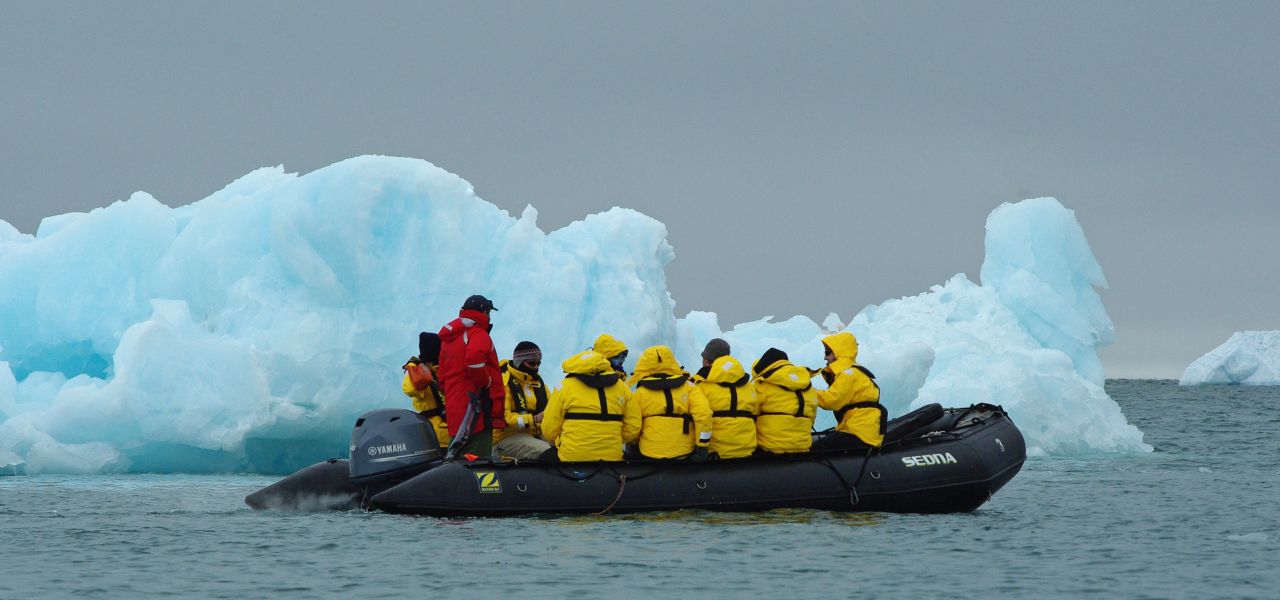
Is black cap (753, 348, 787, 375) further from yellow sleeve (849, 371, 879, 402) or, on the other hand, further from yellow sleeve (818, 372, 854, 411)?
yellow sleeve (849, 371, 879, 402)

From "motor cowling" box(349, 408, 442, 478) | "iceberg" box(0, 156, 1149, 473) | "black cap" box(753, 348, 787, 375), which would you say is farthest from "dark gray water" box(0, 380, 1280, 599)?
"iceberg" box(0, 156, 1149, 473)

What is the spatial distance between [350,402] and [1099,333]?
1642 centimetres

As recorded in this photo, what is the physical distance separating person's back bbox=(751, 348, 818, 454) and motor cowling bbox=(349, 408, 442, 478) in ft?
9.66

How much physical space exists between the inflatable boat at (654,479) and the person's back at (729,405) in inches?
6.3

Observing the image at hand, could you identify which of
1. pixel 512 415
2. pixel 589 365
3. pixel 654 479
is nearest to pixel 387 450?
pixel 512 415

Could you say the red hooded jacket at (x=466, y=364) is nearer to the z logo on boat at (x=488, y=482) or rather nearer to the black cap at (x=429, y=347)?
the black cap at (x=429, y=347)

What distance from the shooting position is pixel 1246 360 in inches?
2621

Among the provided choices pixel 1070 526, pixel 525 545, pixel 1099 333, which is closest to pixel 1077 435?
pixel 1099 333

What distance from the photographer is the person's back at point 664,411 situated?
1319 cm

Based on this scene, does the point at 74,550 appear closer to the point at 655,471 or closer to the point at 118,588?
the point at 118,588

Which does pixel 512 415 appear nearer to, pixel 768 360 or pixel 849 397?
pixel 768 360

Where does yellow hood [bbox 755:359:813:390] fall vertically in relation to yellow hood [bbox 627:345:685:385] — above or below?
below

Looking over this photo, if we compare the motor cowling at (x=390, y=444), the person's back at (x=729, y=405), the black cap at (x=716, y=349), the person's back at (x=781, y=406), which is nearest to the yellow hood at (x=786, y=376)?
the person's back at (x=781, y=406)

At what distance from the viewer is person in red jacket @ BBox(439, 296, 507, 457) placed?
13180 millimetres
